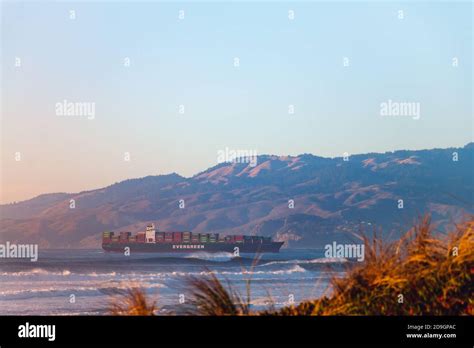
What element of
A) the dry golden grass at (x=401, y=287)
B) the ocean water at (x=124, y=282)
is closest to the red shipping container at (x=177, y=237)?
the ocean water at (x=124, y=282)

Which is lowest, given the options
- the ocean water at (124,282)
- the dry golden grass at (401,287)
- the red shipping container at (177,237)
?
the ocean water at (124,282)

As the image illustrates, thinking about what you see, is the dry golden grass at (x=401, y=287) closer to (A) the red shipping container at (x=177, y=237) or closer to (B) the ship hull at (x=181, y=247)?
(B) the ship hull at (x=181, y=247)

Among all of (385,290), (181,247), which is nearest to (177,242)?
(181,247)
